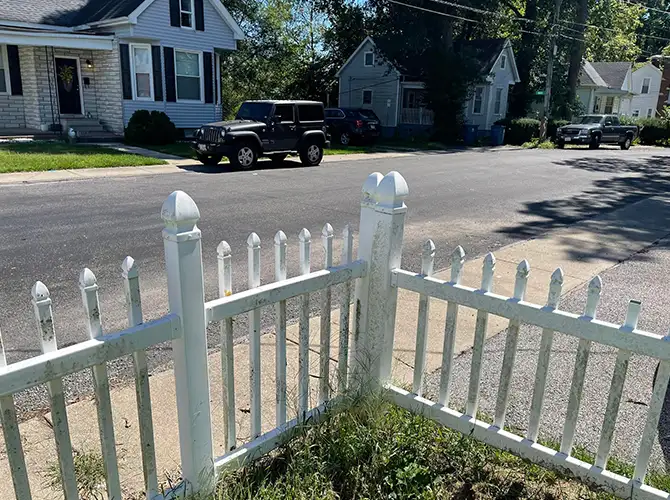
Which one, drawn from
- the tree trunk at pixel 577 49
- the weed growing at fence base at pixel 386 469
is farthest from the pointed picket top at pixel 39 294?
the tree trunk at pixel 577 49

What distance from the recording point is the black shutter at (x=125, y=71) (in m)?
19.7

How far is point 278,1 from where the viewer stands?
43562 millimetres

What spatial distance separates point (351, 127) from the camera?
25.3 meters

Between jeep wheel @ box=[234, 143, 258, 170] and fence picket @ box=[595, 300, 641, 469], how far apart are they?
1367 cm

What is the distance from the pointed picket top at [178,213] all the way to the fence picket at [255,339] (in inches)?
16.8

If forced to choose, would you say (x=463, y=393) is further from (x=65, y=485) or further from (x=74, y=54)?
(x=74, y=54)

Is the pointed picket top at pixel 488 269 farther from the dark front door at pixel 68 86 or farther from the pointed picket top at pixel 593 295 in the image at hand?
the dark front door at pixel 68 86

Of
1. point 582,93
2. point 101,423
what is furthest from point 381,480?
point 582,93

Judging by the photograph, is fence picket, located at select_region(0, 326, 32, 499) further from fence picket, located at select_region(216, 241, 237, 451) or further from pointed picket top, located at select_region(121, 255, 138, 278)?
fence picket, located at select_region(216, 241, 237, 451)

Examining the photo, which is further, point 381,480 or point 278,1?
point 278,1

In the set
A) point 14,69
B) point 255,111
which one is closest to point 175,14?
point 14,69

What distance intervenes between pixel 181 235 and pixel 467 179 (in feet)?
45.1

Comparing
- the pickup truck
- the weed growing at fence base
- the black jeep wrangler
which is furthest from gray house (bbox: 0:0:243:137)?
the weed growing at fence base

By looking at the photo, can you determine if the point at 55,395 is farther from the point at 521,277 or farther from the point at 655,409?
the point at 655,409
